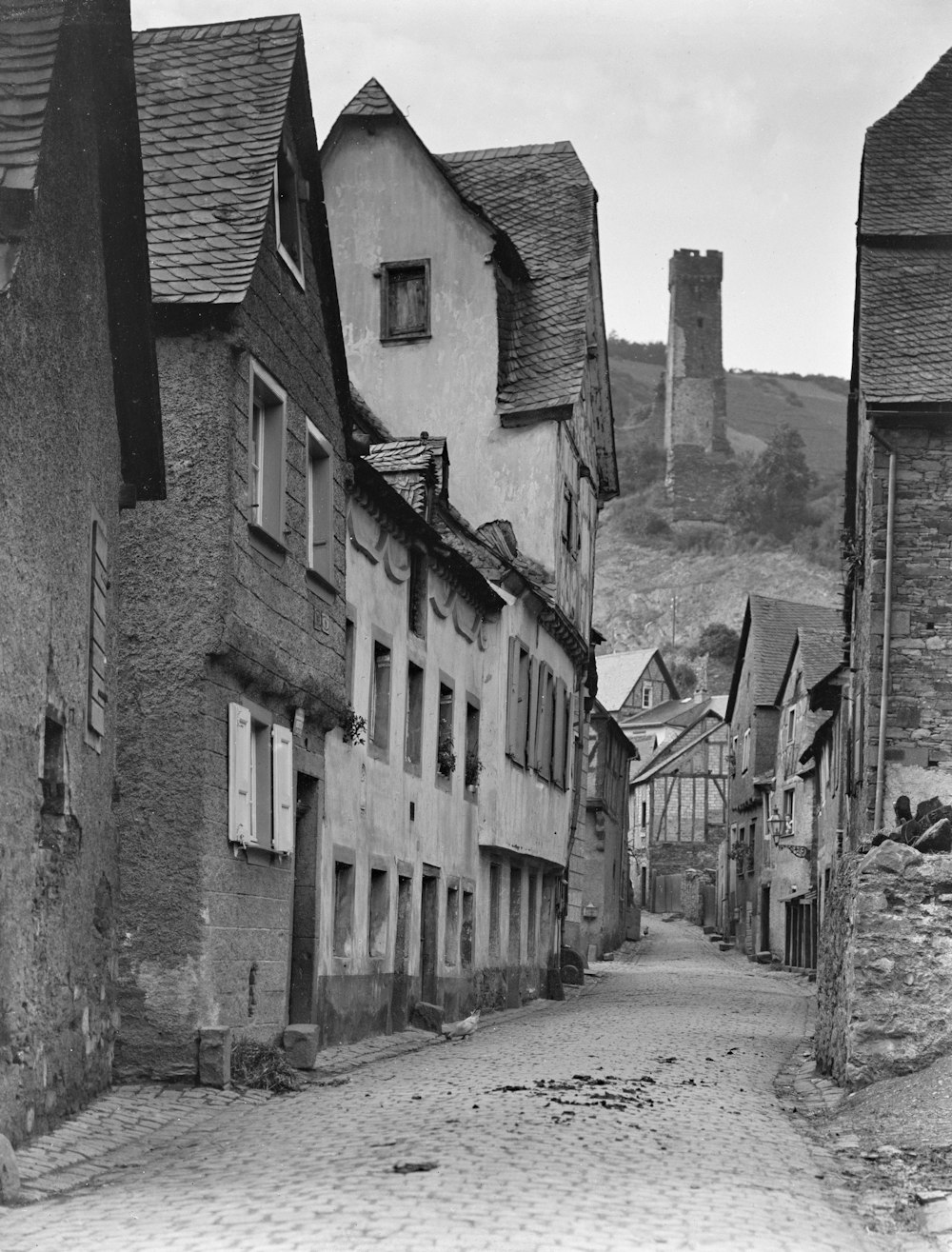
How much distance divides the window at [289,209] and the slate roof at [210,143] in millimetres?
463

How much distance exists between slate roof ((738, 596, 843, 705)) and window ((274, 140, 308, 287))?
128 ft

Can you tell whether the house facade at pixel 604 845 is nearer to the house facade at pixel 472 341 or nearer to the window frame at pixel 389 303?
the house facade at pixel 472 341

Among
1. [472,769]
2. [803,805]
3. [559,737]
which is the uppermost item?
[559,737]

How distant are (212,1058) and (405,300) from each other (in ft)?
58.7

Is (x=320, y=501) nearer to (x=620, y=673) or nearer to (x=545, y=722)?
(x=545, y=722)

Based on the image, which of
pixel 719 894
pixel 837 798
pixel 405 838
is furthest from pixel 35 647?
pixel 719 894

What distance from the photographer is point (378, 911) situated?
1820 centimetres

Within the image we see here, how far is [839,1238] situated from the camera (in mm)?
7086

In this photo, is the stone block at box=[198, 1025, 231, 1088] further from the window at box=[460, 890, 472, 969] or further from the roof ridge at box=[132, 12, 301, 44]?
the window at box=[460, 890, 472, 969]

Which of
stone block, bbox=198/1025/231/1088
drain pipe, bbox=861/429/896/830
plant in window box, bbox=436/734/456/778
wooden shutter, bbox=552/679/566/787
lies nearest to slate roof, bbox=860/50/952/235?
drain pipe, bbox=861/429/896/830

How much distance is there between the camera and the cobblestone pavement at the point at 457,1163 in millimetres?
6824

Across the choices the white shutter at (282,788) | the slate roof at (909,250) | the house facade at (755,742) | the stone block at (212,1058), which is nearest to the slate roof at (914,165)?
the slate roof at (909,250)

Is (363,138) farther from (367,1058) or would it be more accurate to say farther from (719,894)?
(719,894)

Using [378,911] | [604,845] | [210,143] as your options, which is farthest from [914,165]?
[604,845]
